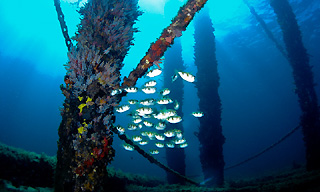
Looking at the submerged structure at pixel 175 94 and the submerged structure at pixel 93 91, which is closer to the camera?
the submerged structure at pixel 93 91

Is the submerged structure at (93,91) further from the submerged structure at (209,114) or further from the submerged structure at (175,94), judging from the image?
the submerged structure at (175,94)

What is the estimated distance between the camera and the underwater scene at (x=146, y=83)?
262 cm

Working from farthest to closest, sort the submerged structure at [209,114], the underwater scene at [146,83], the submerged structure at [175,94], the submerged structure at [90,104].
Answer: the submerged structure at [175,94] < the submerged structure at [209,114] < the underwater scene at [146,83] < the submerged structure at [90,104]

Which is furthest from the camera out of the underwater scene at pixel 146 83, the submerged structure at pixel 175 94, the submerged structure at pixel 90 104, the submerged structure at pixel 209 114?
the submerged structure at pixel 175 94

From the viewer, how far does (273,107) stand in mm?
93125

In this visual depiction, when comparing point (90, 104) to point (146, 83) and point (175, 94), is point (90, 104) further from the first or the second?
point (175, 94)

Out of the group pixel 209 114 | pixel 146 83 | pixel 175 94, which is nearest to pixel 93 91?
pixel 146 83

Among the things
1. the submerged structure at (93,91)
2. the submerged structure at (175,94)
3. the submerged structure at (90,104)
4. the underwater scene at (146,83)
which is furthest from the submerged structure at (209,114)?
the submerged structure at (90,104)

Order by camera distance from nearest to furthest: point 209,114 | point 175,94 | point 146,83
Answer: point 146,83, point 209,114, point 175,94

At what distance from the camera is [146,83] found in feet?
24.1

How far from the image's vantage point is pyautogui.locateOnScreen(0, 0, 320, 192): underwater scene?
262 centimetres

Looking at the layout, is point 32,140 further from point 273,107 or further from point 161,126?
point 273,107

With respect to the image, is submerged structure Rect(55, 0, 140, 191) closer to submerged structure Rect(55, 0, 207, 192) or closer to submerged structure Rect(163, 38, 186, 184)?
submerged structure Rect(55, 0, 207, 192)

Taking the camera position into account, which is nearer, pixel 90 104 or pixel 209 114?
pixel 90 104
